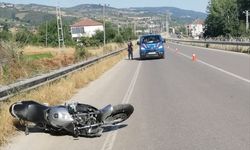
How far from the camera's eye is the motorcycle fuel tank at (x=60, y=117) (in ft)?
32.2

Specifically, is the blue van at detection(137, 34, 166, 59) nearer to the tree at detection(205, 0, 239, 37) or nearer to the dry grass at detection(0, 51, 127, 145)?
the dry grass at detection(0, 51, 127, 145)

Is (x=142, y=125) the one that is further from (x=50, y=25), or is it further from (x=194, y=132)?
(x=50, y=25)

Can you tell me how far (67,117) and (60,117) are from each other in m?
0.12

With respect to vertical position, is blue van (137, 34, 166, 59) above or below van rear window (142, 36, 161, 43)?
below

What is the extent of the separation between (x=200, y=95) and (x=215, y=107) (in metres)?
2.94

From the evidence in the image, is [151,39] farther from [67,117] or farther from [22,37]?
[67,117]

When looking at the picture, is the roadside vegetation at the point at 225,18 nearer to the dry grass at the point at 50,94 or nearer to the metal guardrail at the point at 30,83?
the dry grass at the point at 50,94

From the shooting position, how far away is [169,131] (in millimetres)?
10117

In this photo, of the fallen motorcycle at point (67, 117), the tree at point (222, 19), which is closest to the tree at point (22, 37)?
the fallen motorcycle at point (67, 117)

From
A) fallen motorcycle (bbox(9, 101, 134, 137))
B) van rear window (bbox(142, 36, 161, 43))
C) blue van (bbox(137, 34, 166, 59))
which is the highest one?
fallen motorcycle (bbox(9, 101, 134, 137))

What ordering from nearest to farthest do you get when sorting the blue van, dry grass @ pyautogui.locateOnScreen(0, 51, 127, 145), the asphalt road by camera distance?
the asphalt road
dry grass @ pyautogui.locateOnScreen(0, 51, 127, 145)
the blue van

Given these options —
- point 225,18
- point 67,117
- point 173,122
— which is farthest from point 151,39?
point 225,18

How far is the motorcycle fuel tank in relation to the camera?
9.83 metres

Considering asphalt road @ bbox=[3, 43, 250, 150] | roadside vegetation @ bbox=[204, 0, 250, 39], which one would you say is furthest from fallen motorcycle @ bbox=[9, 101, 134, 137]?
roadside vegetation @ bbox=[204, 0, 250, 39]
